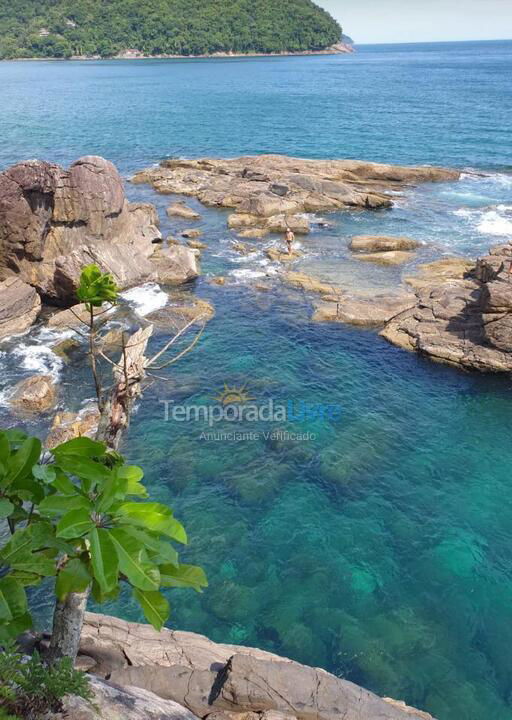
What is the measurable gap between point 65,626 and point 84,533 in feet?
11.8

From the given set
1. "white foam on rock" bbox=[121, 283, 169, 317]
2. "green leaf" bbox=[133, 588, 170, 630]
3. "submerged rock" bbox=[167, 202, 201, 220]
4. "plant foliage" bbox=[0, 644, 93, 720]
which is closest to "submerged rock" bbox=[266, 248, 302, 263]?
"white foam on rock" bbox=[121, 283, 169, 317]

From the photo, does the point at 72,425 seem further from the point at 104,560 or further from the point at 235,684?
the point at 104,560

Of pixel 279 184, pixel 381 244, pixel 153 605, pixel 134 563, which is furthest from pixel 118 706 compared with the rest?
pixel 279 184

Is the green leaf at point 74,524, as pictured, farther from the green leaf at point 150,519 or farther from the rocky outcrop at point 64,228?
the rocky outcrop at point 64,228

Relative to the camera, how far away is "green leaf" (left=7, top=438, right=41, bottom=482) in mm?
5016

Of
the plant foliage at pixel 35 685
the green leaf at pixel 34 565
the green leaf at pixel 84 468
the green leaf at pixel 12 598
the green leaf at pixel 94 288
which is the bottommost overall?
the plant foliage at pixel 35 685

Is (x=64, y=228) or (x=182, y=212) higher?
(x=182, y=212)

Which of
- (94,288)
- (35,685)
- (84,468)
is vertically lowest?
(35,685)

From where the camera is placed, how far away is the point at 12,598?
4.54m

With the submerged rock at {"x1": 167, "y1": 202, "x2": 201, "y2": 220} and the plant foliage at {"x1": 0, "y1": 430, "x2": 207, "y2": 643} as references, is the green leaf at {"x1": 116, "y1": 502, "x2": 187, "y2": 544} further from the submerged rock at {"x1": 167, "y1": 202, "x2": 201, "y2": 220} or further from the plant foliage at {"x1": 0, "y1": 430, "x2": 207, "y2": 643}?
the submerged rock at {"x1": 167, "y1": 202, "x2": 201, "y2": 220}

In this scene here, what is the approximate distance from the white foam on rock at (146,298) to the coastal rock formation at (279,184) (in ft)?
45.5

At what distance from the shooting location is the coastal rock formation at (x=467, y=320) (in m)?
28.1

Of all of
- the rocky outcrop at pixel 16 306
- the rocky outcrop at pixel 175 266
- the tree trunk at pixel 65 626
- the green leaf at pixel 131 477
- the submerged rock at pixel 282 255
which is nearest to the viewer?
the green leaf at pixel 131 477

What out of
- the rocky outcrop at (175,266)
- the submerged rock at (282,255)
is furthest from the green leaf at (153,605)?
the submerged rock at (282,255)
